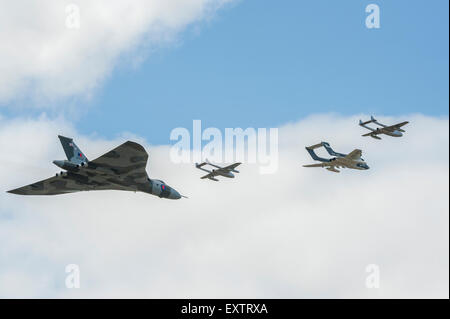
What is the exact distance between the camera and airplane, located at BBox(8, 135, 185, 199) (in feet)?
194

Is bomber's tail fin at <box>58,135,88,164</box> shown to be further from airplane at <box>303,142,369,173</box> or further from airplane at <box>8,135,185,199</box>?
airplane at <box>303,142,369,173</box>

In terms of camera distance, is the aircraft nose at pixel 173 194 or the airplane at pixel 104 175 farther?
the aircraft nose at pixel 173 194

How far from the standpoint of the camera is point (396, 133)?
270 ft

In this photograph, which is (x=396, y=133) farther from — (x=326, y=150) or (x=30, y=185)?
(x=30, y=185)

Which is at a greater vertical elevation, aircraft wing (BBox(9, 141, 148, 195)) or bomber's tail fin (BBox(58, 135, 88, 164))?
bomber's tail fin (BBox(58, 135, 88, 164))

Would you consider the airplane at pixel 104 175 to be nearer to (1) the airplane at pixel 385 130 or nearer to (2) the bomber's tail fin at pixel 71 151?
(2) the bomber's tail fin at pixel 71 151

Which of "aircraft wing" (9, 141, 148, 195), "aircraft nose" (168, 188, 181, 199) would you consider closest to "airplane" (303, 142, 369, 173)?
"aircraft nose" (168, 188, 181, 199)

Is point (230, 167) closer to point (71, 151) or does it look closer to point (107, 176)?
point (107, 176)

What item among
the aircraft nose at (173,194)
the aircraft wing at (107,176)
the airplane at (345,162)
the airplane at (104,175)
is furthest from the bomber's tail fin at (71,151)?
the airplane at (345,162)

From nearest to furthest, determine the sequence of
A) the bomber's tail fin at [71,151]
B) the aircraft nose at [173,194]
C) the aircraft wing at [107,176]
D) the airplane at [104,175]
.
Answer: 1. the aircraft wing at [107,176]
2. the airplane at [104,175]
3. the bomber's tail fin at [71,151]
4. the aircraft nose at [173,194]

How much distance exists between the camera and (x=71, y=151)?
6269 cm

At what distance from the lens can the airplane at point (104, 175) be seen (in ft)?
194
